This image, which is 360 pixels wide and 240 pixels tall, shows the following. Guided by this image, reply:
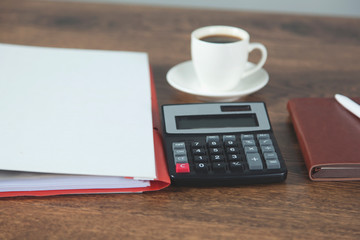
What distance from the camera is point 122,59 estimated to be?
0.82 m

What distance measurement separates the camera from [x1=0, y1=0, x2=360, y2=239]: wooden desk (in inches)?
19.6

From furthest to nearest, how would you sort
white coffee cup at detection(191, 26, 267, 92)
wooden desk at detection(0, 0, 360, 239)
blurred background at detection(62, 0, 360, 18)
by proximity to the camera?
blurred background at detection(62, 0, 360, 18), white coffee cup at detection(191, 26, 267, 92), wooden desk at detection(0, 0, 360, 239)

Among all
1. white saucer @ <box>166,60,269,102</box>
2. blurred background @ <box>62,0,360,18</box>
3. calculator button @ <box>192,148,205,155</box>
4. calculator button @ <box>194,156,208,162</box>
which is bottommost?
calculator button @ <box>194,156,208,162</box>

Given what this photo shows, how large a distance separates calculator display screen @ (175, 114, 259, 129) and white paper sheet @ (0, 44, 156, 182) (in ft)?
0.17

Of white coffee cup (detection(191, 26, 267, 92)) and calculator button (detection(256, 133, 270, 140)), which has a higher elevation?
white coffee cup (detection(191, 26, 267, 92))

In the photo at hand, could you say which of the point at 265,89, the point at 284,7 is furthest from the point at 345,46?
the point at 284,7

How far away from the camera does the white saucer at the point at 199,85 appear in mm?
780

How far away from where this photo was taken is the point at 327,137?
62 centimetres

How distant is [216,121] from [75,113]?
0.20m

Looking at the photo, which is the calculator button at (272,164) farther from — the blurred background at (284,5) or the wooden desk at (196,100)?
the blurred background at (284,5)

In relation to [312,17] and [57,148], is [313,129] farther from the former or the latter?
[312,17]

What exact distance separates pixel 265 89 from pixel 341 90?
14cm

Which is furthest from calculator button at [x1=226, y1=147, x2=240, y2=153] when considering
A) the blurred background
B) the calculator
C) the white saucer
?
the blurred background

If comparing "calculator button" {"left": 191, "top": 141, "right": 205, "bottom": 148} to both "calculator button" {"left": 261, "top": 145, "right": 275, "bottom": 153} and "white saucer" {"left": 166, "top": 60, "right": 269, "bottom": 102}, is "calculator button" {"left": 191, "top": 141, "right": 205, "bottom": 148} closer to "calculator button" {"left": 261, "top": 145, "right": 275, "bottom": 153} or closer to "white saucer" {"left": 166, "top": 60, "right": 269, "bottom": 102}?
"calculator button" {"left": 261, "top": 145, "right": 275, "bottom": 153}
